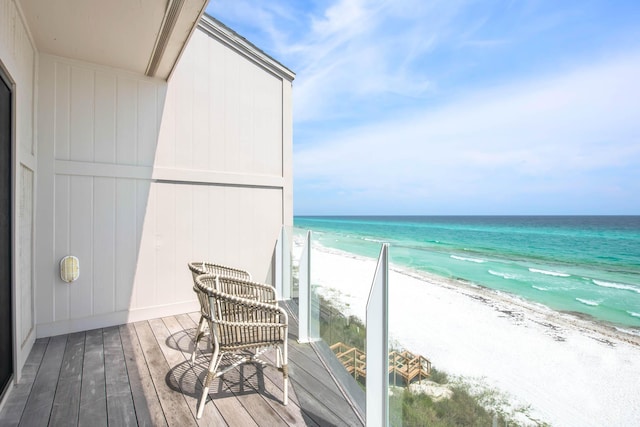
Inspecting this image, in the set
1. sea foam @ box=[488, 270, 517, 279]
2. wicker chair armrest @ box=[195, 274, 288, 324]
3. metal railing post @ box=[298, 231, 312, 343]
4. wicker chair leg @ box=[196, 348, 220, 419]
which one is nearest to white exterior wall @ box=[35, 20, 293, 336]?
metal railing post @ box=[298, 231, 312, 343]

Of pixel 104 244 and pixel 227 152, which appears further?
pixel 227 152

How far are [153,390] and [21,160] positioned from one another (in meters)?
1.91

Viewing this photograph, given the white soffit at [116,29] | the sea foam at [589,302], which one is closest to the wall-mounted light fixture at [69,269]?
the white soffit at [116,29]

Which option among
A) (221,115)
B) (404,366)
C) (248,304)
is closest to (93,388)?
(248,304)

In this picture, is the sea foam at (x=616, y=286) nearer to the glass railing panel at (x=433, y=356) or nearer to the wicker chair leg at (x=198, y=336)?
the glass railing panel at (x=433, y=356)

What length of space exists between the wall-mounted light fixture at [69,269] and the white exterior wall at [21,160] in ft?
0.76

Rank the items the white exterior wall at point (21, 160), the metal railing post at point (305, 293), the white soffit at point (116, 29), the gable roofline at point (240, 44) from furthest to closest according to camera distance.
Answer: the gable roofline at point (240, 44) < the metal railing post at point (305, 293) < the white soffit at point (116, 29) < the white exterior wall at point (21, 160)

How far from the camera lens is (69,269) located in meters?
3.08

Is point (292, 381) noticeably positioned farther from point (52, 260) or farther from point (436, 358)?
point (52, 260)

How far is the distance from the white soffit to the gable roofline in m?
0.91

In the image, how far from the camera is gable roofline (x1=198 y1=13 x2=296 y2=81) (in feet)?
12.5

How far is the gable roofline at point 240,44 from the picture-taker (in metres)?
3.80

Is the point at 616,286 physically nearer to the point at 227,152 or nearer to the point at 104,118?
the point at 227,152

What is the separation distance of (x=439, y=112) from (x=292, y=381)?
857 inches
